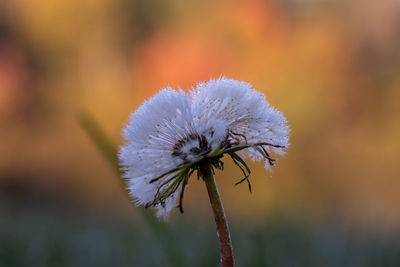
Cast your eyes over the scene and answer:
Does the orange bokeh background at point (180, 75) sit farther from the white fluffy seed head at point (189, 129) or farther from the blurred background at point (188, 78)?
the white fluffy seed head at point (189, 129)

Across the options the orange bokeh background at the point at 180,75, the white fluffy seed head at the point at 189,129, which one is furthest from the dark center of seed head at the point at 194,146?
the orange bokeh background at the point at 180,75

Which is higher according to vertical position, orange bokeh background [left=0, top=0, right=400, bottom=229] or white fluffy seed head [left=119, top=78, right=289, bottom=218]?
orange bokeh background [left=0, top=0, right=400, bottom=229]

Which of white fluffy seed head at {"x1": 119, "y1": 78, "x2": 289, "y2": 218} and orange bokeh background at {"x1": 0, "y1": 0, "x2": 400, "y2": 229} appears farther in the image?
orange bokeh background at {"x1": 0, "y1": 0, "x2": 400, "y2": 229}

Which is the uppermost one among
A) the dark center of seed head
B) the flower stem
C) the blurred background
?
the blurred background

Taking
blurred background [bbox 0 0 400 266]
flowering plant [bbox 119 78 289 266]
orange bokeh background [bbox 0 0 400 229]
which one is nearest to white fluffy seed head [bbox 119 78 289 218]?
flowering plant [bbox 119 78 289 266]

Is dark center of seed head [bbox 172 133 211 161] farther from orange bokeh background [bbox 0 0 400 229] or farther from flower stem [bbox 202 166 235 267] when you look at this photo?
orange bokeh background [bbox 0 0 400 229]

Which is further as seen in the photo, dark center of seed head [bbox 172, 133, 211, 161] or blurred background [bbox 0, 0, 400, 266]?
blurred background [bbox 0, 0, 400, 266]

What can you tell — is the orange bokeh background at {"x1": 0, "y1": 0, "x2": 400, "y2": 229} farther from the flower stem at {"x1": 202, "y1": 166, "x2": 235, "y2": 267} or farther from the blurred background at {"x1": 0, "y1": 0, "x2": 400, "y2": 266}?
the flower stem at {"x1": 202, "y1": 166, "x2": 235, "y2": 267}

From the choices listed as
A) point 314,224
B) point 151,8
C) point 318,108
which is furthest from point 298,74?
point 314,224
